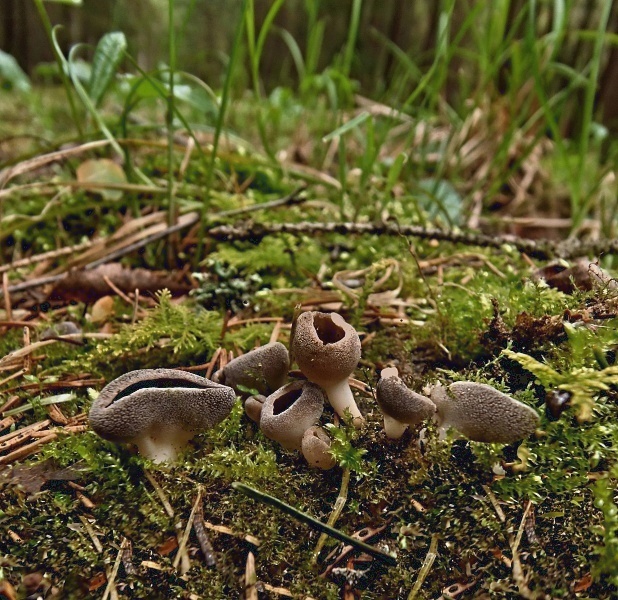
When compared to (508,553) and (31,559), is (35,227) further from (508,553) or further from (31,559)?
(508,553)

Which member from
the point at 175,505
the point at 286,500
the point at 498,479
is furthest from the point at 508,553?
the point at 175,505

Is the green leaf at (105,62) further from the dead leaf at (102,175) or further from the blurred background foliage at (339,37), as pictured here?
the blurred background foliage at (339,37)

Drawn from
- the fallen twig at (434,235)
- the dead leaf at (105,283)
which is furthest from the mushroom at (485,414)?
the dead leaf at (105,283)

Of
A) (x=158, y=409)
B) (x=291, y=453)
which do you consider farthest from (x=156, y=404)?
(x=291, y=453)

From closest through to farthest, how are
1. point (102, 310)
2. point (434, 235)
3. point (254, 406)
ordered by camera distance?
point (254, 406) < point (102, 310) < point (434, 235)

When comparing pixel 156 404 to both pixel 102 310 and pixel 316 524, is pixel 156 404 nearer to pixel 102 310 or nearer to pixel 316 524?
pixel 316 524

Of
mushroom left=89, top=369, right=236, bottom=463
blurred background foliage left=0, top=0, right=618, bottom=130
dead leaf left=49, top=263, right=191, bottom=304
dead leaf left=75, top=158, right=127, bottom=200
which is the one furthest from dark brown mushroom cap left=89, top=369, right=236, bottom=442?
blurred background foliage left=0, top=0, right=618, bottom=130
